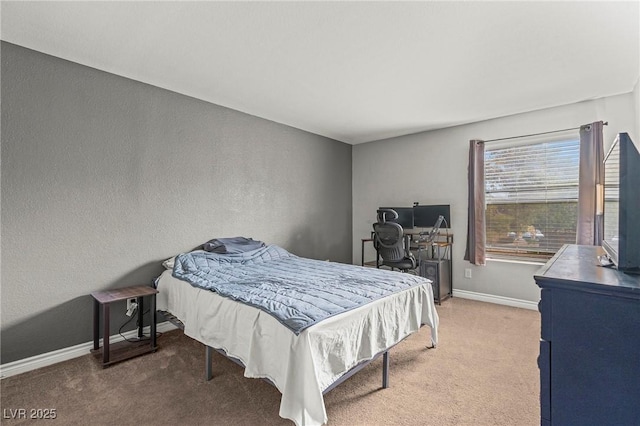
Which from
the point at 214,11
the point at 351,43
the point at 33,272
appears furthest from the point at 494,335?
the point at 33,272

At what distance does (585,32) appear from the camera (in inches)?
80.4

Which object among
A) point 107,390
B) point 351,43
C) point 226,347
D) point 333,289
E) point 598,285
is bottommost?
point 107,390

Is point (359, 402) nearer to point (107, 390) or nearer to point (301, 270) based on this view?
point (301, 270)

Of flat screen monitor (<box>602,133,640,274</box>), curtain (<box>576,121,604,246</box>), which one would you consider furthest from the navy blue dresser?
curtain (<box>576,121,604,246</box>)

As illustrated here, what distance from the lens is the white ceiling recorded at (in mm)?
1854

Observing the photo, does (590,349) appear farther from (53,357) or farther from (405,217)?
(405,217)

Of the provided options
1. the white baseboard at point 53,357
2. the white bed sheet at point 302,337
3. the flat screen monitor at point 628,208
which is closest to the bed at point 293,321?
the white bed sheet at point 302,337

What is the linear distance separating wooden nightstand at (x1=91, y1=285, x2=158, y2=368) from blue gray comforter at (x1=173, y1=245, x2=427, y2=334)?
341 millimetres

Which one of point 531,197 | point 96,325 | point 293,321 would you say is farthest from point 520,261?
point 96,325

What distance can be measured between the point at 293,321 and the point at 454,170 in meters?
3.55

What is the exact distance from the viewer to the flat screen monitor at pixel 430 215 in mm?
4195

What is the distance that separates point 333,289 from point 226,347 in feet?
2.65

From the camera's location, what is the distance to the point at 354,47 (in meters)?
2.26

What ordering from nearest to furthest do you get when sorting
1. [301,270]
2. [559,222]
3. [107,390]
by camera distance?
[107,390] < [301,270] < [559,222]
